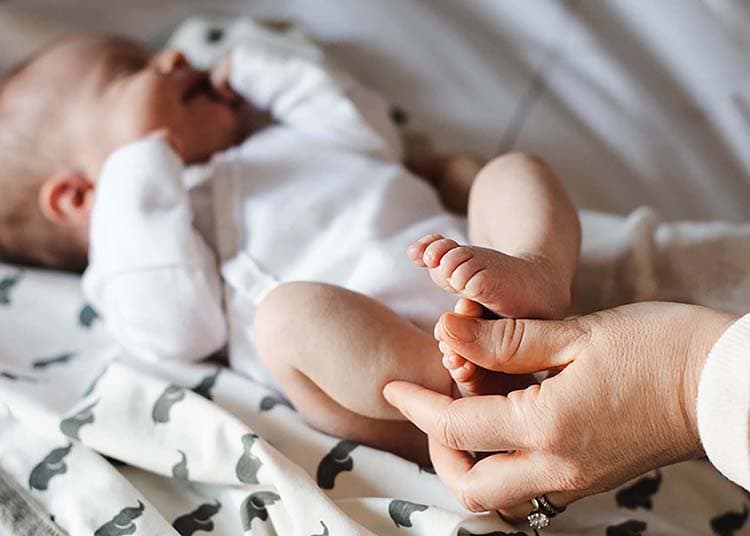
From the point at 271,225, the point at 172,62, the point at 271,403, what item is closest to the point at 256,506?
the point at 271,403

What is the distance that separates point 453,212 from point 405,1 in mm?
306

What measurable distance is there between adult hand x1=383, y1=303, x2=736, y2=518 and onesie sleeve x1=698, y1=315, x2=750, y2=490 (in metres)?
0.02

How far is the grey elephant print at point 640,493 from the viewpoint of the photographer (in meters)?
0.84

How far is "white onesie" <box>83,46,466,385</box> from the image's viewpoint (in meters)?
0.98

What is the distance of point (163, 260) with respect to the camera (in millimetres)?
990

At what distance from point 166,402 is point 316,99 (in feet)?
1.47

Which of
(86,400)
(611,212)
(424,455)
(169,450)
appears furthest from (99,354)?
(611,212)

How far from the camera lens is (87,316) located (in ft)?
3.67

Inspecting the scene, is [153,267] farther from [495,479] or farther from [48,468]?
[495,479]

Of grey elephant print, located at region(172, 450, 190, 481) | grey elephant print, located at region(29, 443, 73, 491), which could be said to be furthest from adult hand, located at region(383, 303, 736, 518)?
grey elephant print, located at region(29, 443, 73, 491)

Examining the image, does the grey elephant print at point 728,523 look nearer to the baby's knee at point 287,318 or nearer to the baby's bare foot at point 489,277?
the baby's bare foot at point 489,277

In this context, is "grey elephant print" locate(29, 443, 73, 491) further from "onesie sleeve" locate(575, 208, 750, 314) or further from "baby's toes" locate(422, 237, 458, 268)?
"onesie sleeve" locate(575, 208, 750, 314)

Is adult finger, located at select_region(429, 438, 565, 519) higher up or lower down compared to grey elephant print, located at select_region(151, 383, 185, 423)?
higher up

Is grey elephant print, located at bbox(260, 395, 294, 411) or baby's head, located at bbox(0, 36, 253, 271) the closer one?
grey elephant print, located at bbox(260, 395, 294, 411)
